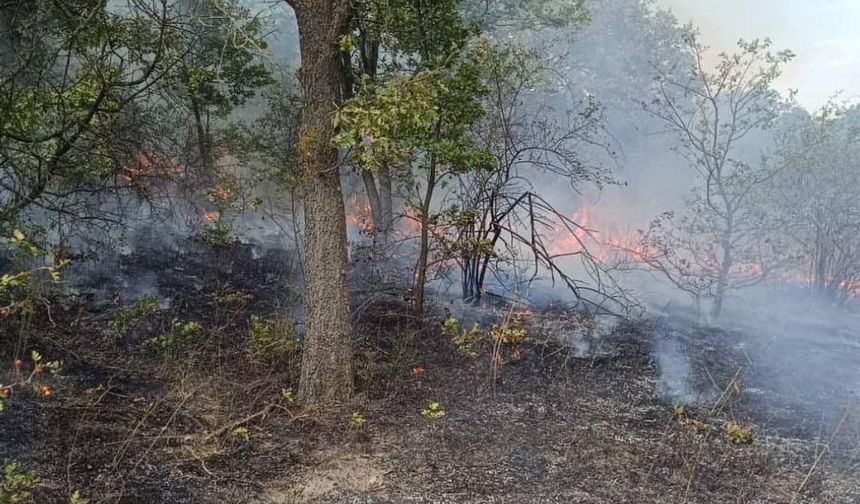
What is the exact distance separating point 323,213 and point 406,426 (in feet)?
6.31

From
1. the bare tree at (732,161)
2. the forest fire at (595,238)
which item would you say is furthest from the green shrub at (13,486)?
the forest fire at (595,238)

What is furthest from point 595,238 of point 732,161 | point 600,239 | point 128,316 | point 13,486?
point 13,486

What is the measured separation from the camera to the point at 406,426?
17.6ft

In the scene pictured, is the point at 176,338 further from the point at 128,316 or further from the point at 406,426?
the point at 406,426

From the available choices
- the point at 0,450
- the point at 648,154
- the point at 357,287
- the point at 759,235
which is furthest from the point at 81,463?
the point at 648,154

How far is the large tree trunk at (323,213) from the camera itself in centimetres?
520

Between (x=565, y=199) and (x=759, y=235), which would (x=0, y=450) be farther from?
(x=565, y=199)

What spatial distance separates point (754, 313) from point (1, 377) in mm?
11193

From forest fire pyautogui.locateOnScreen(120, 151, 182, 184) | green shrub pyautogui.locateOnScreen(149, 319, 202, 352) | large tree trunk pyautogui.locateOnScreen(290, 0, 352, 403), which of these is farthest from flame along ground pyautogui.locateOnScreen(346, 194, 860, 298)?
large tree trunk pyautogui.locateOnScreen(290, 0, 352, 403)

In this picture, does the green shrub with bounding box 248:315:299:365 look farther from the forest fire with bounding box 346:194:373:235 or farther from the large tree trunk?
the forest fire with bounding box 346:194:373:235

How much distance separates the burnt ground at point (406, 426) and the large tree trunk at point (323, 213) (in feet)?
1.15

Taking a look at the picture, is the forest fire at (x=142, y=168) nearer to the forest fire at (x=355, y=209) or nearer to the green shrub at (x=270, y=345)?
the green shrub at (x=270, y=345)

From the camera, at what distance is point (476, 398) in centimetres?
610

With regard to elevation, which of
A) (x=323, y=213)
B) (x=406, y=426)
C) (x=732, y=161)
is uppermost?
(x=732, y=161)
